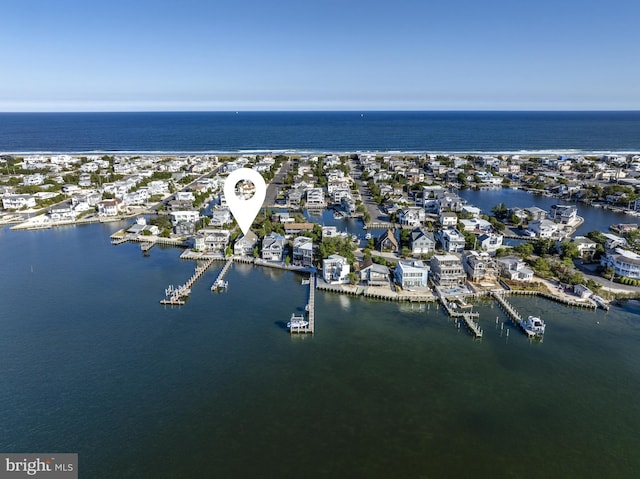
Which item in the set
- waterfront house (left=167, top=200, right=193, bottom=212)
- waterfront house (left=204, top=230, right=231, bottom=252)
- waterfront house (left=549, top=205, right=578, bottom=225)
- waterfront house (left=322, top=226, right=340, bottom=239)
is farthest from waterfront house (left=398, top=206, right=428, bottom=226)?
waterfront house (left=167, top=200, right=193, bottom=212)

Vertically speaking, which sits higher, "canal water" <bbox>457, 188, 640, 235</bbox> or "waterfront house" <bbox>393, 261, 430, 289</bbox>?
"canal water" <bbox>457, 188, 640, 235</bbox>

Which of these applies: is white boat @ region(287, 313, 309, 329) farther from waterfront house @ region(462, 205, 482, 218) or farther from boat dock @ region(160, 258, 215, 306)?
waterfront house @ region(462, 205, 482, 218)

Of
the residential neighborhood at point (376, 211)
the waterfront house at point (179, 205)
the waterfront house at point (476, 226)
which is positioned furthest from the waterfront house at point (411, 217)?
the waterfront house at point (179, 205)

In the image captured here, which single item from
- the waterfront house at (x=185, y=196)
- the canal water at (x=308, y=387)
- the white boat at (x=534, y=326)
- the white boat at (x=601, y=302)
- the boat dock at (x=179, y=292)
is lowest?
the canal water at (x=308, y=387)

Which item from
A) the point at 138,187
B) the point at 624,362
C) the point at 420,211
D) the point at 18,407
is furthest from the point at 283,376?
the point at 138,187

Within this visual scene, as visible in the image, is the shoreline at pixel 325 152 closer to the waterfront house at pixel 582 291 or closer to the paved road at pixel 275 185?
the paved road at pixel 275 185

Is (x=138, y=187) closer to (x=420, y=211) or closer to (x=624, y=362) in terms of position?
(x=420, y=211)
